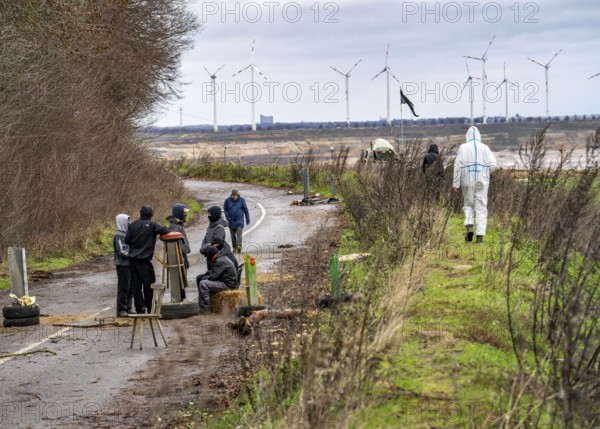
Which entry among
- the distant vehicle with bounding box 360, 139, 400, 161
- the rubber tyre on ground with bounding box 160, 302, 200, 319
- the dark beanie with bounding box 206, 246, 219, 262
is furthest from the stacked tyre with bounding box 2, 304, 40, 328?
the distant vehicle with bounding box 360, 139, 400, 161

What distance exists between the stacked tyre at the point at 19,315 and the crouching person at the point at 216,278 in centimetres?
263

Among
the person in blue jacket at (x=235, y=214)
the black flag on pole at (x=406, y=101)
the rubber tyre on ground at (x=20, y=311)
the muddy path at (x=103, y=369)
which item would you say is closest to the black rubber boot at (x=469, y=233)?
the muddy path at (x=103, y=369)

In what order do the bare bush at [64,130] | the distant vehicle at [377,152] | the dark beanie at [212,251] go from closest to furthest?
1. the dark beanie at [212,251]
2. the bare bush at [64,130]
3. the distant vehicle at [377,152]

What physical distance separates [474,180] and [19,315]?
25.3 feet

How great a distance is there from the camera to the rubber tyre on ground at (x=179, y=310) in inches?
719

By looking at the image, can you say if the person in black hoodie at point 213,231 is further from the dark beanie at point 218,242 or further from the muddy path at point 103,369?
the muddy path at point 103,369

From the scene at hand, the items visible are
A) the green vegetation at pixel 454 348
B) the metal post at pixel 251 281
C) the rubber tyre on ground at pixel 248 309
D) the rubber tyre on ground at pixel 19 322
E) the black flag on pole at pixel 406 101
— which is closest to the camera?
the green vegetation at pixel 454 348

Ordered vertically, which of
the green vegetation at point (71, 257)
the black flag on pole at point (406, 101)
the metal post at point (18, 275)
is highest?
the black flag on pole at point (406, 101)

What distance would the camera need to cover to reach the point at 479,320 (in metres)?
12.5

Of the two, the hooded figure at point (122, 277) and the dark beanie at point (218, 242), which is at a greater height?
the dark beanie at point (218, 242)

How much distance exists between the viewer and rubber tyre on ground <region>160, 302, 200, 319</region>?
59.9 ft

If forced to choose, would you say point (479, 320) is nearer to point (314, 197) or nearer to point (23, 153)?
point (23, 153)

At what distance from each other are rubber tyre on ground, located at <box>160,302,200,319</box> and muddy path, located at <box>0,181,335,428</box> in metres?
0.15

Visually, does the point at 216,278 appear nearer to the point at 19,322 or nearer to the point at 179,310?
the point at 179,310
